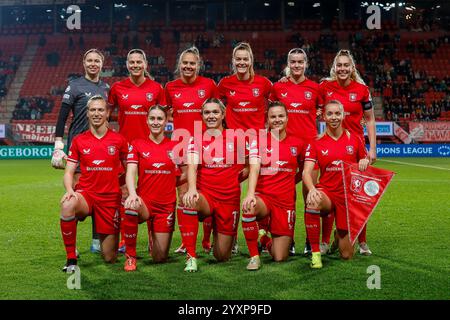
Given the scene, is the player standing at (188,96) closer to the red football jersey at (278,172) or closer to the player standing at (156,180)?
the player standing at (156,180)

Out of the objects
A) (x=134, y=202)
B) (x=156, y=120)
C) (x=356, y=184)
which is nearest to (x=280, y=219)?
(x=356, y=184)

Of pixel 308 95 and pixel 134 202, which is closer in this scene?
pixel 134 202

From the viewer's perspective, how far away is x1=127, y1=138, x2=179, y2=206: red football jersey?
17.4ft

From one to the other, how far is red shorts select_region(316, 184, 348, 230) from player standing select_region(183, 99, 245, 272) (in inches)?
33.0

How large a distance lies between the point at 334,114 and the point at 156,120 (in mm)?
1600

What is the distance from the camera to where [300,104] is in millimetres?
5836

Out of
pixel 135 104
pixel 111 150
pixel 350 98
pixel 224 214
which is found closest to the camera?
pixel 224 214

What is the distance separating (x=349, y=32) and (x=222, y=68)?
7346mm

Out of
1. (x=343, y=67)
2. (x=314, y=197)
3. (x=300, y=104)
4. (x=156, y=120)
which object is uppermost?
(x=343, y=67)

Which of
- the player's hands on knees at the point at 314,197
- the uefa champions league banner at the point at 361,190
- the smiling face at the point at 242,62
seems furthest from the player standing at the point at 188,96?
the uefa champions league banner at the point at 361,190

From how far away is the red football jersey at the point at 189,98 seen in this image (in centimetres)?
584

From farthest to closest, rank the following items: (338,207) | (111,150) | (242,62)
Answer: (242,62) → (338,207) → (111,150)

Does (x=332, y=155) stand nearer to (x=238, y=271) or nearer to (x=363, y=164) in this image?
(x=363, y=164)

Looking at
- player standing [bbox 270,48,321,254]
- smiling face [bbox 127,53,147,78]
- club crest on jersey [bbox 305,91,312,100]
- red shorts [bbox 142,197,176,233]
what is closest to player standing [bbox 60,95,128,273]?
red shorts [bbox 142,197,176,233]
